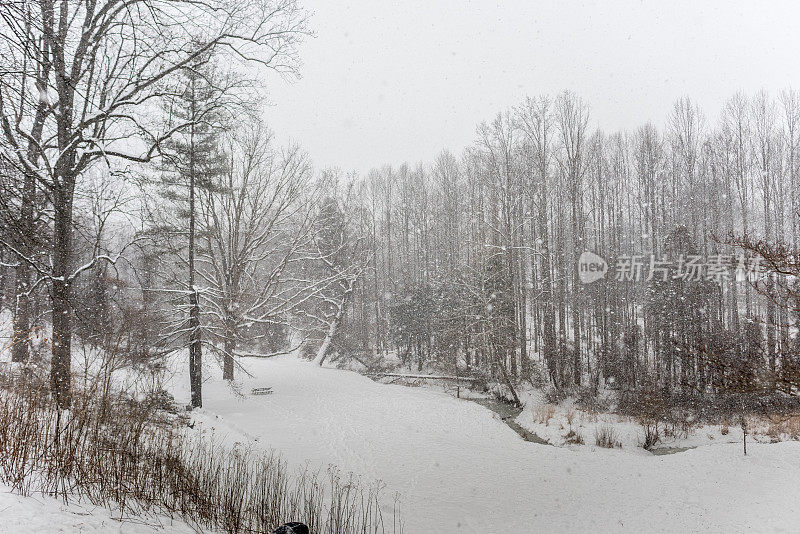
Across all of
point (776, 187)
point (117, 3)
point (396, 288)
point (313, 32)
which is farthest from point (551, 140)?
point (117, 3)

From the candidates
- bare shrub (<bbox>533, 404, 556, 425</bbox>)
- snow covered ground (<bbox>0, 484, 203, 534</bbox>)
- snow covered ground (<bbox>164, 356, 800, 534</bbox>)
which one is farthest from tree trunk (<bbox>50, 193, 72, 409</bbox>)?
bare shrub (<bbox>533, 404, 556, 425</bbox>)

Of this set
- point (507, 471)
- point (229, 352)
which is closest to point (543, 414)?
point (507, 471)

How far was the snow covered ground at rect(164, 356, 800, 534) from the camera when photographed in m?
8.24

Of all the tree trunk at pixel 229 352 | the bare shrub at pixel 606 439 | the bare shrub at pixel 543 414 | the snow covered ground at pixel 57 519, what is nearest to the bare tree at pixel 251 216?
the tree trunk at pixel 229 352

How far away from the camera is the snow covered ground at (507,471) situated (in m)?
8.24

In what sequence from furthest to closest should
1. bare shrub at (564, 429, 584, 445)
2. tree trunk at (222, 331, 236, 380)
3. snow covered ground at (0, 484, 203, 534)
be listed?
tree trunk at (222, 331, 236, 380), bare shrub at (564, 429, 584, 445), snow covered ground at (0, 484, 203, 534)

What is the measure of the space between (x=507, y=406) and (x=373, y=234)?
22.9 m

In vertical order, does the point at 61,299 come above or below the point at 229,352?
above

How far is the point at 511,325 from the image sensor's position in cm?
2172

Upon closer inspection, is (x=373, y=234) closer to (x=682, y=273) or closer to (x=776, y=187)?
(x=682, y=273)

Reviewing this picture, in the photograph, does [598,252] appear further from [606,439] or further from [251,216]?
[251,216]

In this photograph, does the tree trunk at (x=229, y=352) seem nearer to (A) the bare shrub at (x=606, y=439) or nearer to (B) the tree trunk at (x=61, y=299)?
(B) the tree trunk at (x=61, y=299)

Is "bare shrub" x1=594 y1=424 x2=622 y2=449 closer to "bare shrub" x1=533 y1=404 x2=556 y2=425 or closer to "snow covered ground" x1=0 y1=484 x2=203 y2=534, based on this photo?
"bare shrub" x1=533 y1=404 x2=556 y2=425

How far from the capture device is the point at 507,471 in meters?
10.7
